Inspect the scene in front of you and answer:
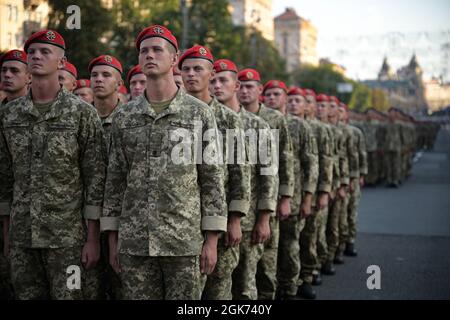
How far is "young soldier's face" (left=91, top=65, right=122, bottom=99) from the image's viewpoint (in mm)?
5110

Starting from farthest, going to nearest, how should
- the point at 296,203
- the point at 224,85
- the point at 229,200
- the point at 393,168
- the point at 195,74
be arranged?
the point at 393,168, the point at 296,203, the point at 224,85, the point at 195,74, the point at 229,200

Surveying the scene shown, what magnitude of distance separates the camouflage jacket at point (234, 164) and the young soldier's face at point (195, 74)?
158 mm

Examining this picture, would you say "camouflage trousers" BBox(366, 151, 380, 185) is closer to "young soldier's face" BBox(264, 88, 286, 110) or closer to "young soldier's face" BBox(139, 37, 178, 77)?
"young soldier's face" BBox(264, 88, 286, 110)

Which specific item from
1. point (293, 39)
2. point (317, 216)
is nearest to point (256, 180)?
point (317, 216)

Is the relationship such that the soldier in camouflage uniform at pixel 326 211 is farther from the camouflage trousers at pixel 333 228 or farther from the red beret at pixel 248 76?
the red beret at pixel 248 76

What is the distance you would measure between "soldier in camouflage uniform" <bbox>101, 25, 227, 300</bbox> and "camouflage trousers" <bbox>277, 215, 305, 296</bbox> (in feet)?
9.31

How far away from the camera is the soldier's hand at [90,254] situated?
3.86 m

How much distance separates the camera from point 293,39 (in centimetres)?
7600

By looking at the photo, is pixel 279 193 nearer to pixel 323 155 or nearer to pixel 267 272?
pixel 267 272

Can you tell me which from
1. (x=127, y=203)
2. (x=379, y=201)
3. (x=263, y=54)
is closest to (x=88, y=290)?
(x=127, y=203)

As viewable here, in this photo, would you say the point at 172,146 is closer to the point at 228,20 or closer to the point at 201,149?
the point at 201,149

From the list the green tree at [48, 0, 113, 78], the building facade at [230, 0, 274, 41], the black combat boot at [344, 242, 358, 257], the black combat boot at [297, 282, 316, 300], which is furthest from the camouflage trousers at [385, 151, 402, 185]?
the building facade at [230, 0, 274, 41]

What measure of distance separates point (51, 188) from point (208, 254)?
1.02 metres

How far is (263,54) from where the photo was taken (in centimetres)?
4250
